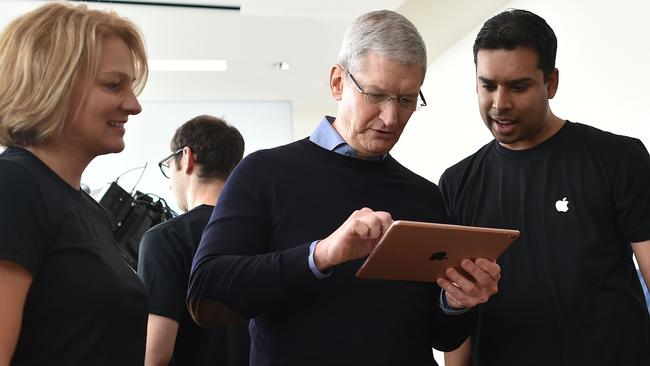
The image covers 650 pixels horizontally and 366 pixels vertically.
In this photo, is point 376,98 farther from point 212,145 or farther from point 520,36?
point 212,145

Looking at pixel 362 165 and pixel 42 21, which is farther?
pixel 362 165

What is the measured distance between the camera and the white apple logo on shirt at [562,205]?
1739 millimetres

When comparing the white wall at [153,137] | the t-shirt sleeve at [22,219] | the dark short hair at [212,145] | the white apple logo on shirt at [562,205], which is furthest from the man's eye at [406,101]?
the white wall at [153,137]

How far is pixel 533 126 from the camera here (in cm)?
183

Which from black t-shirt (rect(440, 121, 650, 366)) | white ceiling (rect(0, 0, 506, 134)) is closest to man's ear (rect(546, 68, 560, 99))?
black t-shirt (rect(440, 121, 650, 366))

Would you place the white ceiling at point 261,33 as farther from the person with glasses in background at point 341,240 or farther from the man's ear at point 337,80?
the person with glasses in background at point 341,240

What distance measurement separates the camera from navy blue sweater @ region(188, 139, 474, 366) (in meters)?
1.28

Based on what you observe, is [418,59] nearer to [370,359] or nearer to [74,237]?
[370,359]

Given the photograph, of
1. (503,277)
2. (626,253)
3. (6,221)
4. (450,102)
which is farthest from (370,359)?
(450,102)

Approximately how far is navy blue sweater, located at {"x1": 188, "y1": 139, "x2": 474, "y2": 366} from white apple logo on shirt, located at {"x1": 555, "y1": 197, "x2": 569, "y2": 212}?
0.43m

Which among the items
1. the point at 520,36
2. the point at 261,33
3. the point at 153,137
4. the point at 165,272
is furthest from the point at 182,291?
the point at 153,137

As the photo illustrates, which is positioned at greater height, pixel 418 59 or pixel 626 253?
pixel 418 59

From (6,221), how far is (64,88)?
0.26 metres

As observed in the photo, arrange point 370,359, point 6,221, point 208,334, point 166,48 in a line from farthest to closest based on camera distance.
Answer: point 166,48 → point 208,334 → point 370,359 → point 6,221
